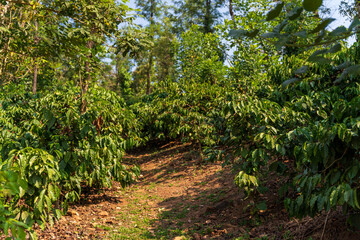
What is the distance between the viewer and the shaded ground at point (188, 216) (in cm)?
369

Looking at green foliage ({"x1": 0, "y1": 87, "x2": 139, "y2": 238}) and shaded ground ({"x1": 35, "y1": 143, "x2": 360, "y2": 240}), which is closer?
green foliage ({"x1": 0, "y1": 87, "x2": 139, "y2": 238})

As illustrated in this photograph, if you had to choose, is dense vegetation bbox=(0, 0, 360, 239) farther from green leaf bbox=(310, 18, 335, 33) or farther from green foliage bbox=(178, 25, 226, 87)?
green foliage bbox=(178, 25, 226, 87)

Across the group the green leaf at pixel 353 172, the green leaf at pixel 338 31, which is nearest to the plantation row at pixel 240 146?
the green leaf at pixel 353 172

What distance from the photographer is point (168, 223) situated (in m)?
4.93

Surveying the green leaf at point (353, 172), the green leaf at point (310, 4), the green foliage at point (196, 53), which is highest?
the green foliage at point (196, 53)

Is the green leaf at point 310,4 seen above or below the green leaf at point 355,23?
above

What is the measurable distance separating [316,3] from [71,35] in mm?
3281

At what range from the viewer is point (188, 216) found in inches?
201

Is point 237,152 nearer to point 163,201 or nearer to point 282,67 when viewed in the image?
point 282,67

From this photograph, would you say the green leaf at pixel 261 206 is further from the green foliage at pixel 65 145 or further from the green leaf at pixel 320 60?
the green leaf at pixel 320 60

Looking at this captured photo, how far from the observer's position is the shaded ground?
3688 millimetres

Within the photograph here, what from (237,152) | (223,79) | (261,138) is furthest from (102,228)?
(223,79)

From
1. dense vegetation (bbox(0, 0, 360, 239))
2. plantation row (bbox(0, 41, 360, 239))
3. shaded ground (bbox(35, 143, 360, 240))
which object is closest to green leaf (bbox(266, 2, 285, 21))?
dense vegetation (bbox(0, 0, 360, 239))

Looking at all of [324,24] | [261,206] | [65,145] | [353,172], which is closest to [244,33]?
[324,24]
